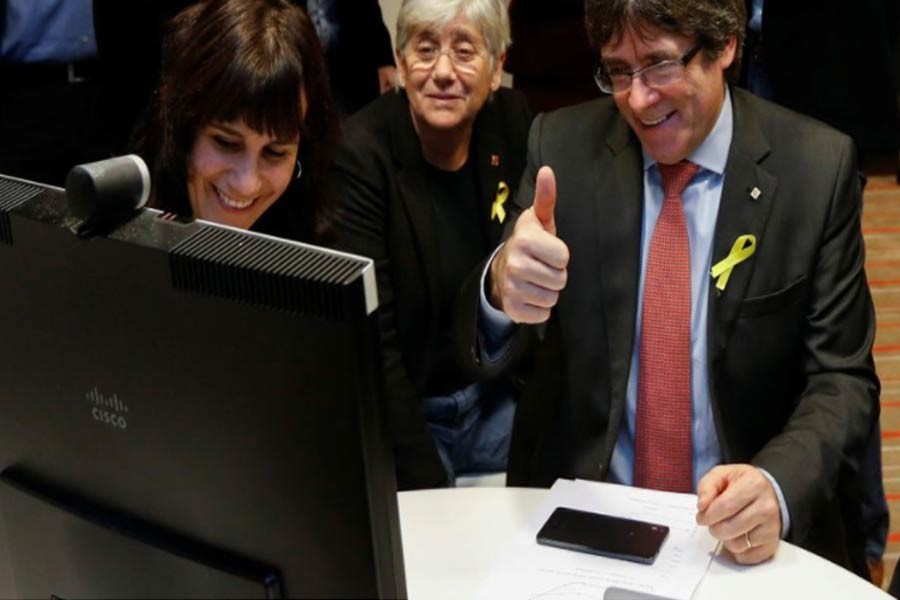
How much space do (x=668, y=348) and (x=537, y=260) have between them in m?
0.50

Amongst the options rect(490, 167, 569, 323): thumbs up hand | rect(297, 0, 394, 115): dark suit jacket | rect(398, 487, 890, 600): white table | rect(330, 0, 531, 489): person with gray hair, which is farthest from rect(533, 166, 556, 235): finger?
rect(297, 0, 394, 115): dark suit jacket

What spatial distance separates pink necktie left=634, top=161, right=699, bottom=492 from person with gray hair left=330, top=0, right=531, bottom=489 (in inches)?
25.2

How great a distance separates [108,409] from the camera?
1046 millimetres

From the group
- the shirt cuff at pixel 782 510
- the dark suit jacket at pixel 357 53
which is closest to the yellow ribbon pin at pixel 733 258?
the shirt cuff at pixel 782 510

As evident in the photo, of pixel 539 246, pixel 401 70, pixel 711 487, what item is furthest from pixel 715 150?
pixel 401 70

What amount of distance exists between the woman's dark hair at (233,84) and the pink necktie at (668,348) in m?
0.58

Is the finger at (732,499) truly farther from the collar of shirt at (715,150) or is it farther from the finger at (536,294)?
the collar of shirt at (715,150)

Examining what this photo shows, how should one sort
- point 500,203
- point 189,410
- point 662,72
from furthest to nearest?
point 500,203 < point 662,72 < point 189,410

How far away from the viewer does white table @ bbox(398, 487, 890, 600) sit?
5.17ft

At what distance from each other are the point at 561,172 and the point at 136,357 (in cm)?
135

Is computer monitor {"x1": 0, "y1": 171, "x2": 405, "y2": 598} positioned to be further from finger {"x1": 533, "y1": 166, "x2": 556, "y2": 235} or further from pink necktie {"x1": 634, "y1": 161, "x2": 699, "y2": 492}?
pink necktie {"x1": 634, "y1": 161, "x2": 699, "y2": 492}

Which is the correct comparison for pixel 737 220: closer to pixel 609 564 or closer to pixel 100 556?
pixel 609 564

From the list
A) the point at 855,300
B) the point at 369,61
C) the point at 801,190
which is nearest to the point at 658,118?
the point at 801,190

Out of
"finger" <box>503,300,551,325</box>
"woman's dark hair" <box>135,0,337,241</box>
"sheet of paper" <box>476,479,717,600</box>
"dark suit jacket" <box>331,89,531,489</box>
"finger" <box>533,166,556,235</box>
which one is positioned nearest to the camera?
"sheet of paper" <box>476,479,717,600</box>
